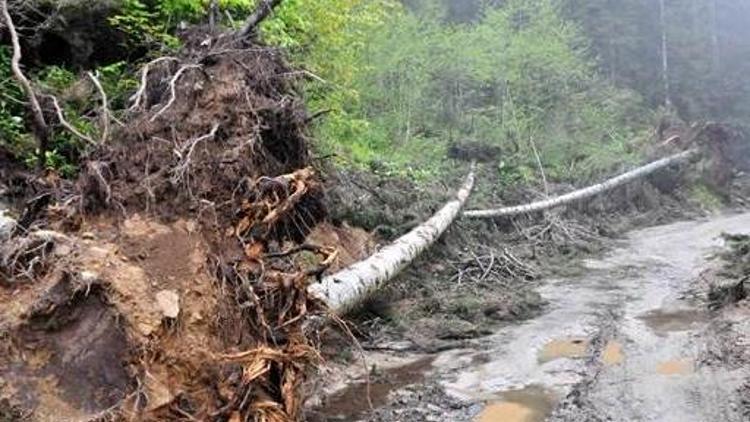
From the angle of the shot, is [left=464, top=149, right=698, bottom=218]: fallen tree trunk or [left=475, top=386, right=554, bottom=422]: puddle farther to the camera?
[left=464, top=149, right=698, bottom=218]: fallen tree trunk

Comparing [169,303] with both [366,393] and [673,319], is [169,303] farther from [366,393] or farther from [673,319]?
[673,319]

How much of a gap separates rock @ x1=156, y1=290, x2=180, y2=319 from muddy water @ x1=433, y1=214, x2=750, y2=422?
3101 millimetres

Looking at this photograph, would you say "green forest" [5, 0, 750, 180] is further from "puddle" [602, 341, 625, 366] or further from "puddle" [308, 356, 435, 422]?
"puddle" [602, 341, 625, 366]

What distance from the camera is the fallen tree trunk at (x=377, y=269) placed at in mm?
7023

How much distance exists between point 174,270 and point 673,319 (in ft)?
23.6

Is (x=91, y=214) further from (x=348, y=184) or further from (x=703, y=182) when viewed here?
(x=703, y=182)

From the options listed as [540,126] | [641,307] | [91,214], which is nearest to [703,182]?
[540,126]

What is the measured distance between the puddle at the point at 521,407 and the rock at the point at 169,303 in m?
3.03

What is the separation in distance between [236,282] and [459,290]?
703cm

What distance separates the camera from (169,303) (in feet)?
13.2

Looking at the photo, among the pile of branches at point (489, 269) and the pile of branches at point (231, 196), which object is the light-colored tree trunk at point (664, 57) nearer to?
the pile of branches at point (489, 269)

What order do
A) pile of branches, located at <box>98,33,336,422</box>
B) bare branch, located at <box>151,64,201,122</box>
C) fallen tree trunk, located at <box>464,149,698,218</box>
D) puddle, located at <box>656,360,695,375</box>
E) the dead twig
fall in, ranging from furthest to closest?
fallen tree trunk, located at <box>464,149,698,218</box> → puddle, located at <box>656,360,695,375</box> → bare branch, located at <box>151,64,201,122</box> → the dead twig → pile of branches, located at <box>98,33,336,422</box>

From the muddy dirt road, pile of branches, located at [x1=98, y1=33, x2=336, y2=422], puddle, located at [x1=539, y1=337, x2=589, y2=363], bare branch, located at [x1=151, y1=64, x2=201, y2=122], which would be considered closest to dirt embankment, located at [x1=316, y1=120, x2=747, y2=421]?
the muddy dirt road

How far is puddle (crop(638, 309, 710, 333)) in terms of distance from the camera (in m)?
8.98
